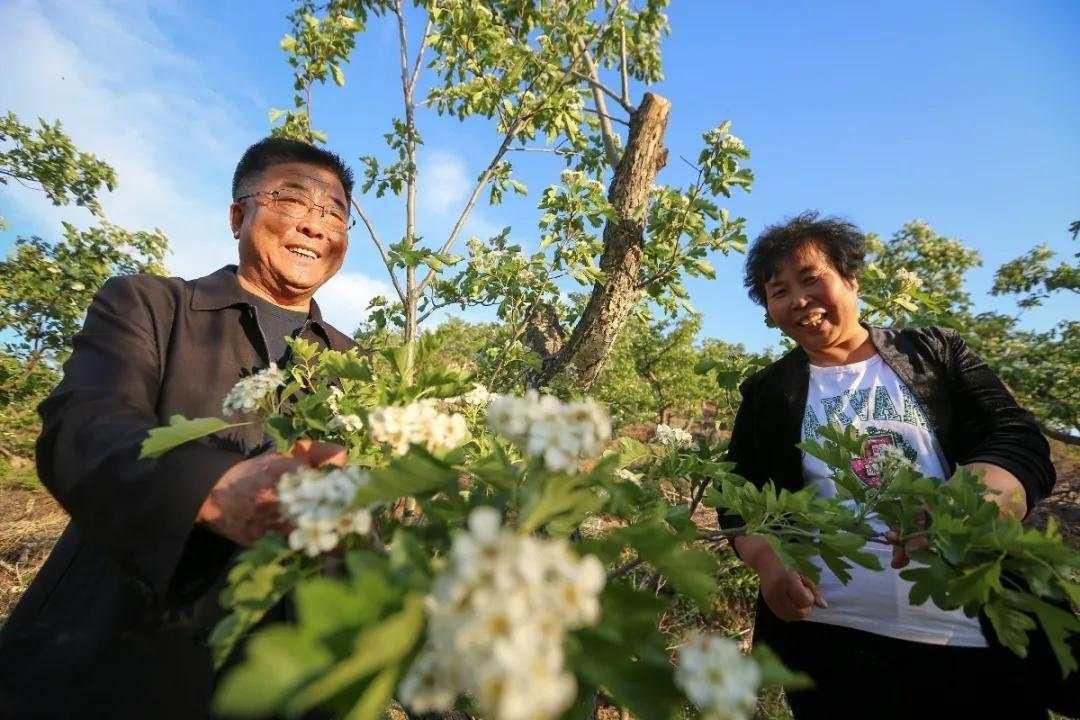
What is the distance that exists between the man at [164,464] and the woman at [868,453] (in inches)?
66.2

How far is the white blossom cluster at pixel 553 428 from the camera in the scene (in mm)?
853

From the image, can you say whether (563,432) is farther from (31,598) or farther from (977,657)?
(977,657)

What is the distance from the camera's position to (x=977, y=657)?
6.90ft

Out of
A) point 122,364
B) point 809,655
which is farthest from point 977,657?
point 122,364

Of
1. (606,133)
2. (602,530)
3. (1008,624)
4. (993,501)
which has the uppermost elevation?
(606,133)

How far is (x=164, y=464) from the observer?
1.20 metres

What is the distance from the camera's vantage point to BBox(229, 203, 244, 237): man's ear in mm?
2535

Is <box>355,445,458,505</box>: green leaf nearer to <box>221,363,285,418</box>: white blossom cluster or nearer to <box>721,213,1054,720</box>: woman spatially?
<box>221,363,285,418</box>: white blossom cluster

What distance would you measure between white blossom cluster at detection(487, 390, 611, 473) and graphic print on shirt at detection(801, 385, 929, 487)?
1890 millimetres

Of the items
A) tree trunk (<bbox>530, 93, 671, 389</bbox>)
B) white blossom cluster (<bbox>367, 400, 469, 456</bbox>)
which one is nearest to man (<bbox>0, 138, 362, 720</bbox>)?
white blossom cluster (<bbox>367, 400, 469, 456</bbox>)

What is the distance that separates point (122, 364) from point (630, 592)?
1783mm

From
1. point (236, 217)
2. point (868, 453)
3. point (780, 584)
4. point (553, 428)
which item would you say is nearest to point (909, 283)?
point (868, 453)

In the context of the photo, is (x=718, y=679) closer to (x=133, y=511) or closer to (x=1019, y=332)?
(x=133, y=511)

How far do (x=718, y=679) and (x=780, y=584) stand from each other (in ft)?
5.32
